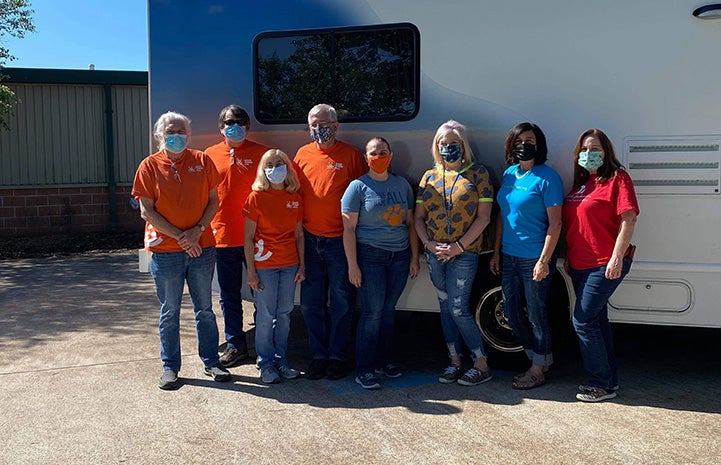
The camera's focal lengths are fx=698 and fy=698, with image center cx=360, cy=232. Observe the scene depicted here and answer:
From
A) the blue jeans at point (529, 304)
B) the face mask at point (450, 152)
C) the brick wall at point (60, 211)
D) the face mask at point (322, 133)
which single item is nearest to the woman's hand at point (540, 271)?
the blue jeans at point (529, 304)

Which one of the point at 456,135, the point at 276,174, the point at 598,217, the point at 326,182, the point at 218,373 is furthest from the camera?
the point at 218,373

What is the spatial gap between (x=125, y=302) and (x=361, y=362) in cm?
370

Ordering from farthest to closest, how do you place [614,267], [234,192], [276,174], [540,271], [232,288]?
[232,288], [234,192], [276,174], [540,271], [614,267]

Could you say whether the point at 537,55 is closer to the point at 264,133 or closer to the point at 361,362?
the point at 264,133

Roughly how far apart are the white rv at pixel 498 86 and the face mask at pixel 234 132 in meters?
0.34

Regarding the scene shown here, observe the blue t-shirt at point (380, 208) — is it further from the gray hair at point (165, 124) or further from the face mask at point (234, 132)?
the gray hair at point (165, 124)

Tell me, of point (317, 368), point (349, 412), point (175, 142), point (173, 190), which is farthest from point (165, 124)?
point (349, 412)

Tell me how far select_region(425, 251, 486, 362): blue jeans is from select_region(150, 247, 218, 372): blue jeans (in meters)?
1.51

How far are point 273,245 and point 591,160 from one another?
2.07 metres

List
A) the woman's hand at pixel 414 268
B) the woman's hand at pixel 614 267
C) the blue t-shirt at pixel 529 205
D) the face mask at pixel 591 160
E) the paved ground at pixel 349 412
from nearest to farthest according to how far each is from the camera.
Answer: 1. the paved ground at pixel 349 412
2. the woman's hand at pixel 614 267
3. the face mask at pixel 591 160
4. the blue t-shirt at pixel 529 205
5. the woman's hand at pixel 414 268

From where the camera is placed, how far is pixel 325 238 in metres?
4.71

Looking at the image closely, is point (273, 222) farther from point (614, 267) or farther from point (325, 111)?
point (614, 267)

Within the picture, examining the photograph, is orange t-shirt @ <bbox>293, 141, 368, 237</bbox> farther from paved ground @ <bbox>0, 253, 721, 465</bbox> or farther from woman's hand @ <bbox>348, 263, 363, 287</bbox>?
paved ground @ <bbox>0, 253, 721, 465</bbox>

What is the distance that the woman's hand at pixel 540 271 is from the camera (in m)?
4.25
